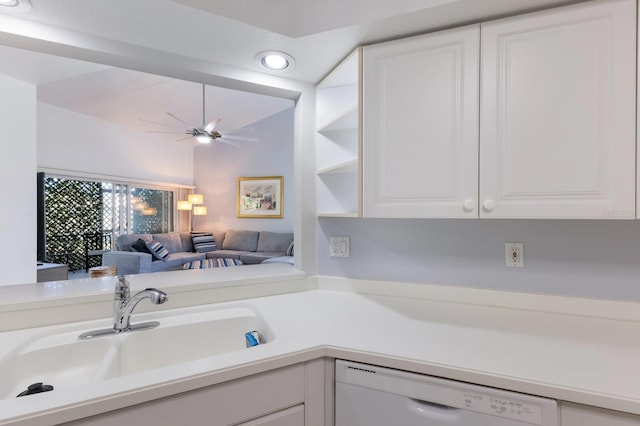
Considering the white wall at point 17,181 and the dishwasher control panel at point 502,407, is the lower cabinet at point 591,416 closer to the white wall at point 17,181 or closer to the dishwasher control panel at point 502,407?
the dishwasher control panel at point 502,407

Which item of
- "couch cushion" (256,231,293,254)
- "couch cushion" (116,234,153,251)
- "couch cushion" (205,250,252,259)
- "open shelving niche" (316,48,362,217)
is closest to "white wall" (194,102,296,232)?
"couch cushion" (256,231,293,254)

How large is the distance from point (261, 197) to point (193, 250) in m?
1.75

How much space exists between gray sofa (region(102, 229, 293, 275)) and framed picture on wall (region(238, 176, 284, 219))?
43 cm

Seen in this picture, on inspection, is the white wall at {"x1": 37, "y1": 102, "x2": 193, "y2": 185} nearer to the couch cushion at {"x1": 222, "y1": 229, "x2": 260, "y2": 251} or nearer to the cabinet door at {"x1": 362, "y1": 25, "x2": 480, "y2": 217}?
the couch cushion at {"x1": 222, "y1": 229, "x2": 260, "y2": 251}

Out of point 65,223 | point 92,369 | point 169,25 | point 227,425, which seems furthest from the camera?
point 65,223

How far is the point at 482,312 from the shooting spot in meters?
1.32

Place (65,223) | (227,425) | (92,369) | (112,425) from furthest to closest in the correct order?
(65,223), (92,369), (227,425), (112,425)

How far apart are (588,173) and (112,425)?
150 centimetres

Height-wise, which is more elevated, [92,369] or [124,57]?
[124,57]

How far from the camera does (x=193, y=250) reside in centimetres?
651

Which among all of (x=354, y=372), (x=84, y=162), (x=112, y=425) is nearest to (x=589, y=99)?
(x=354, y=372)

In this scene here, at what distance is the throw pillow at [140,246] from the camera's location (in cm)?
511

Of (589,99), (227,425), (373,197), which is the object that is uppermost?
(589,99)

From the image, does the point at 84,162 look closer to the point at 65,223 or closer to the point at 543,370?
the point at 65,223
